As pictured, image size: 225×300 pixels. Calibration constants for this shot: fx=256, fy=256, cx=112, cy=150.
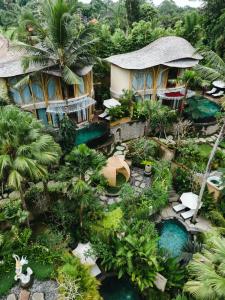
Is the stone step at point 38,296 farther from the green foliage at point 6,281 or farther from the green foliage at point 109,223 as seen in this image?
the green foliage at point 109,223

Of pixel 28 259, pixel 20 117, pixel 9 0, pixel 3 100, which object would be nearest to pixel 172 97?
pixel 3 100

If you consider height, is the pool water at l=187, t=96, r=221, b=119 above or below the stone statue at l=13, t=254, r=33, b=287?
above

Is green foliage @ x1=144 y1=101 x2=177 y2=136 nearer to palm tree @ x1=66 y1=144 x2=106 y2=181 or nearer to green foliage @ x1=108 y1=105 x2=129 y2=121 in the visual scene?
green foliage @ x1=108 y1=105 x2=129 y2=121

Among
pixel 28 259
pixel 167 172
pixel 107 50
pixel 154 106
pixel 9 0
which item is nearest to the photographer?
pixel 28 259

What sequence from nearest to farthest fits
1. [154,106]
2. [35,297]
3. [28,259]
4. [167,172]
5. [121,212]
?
[35,297], [28,259], [121,212], [167,172], [154,106]

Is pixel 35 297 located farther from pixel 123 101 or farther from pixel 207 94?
pixel 207 94

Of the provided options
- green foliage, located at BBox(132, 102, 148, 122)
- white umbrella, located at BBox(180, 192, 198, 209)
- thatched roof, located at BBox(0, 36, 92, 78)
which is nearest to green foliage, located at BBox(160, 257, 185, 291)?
white umbrella, located at BBox(180, 192, 198, 209)

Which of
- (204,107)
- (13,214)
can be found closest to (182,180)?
(204,107)
